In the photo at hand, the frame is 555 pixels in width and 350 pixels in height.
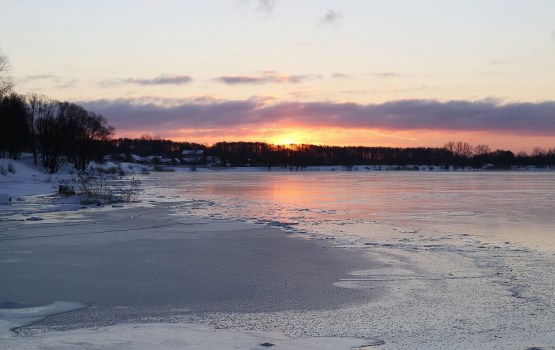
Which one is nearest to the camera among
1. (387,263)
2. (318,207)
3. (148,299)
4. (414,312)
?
(414,312)

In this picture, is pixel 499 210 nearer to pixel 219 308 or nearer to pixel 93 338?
pixel 219 308

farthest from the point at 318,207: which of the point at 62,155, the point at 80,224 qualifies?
the point at 62,155

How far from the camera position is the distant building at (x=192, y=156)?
16145 centimetres

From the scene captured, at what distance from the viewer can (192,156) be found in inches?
6826

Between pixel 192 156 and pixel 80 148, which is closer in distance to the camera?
pixel 80 148

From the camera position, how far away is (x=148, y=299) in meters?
6.30

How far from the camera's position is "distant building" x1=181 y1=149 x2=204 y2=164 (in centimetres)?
16145

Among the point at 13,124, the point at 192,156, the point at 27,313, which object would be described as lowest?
the point at 27,313

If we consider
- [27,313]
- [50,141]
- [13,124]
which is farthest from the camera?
[50,141]

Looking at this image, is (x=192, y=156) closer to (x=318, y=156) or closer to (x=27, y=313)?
(x=318, y=156)

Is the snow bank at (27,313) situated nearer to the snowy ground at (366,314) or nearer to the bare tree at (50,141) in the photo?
the snowy ground at (366,314)

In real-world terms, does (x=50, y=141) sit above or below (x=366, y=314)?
above

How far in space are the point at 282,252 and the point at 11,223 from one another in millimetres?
8159

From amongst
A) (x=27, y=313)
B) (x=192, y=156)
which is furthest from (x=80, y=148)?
(x=192, y=156)
